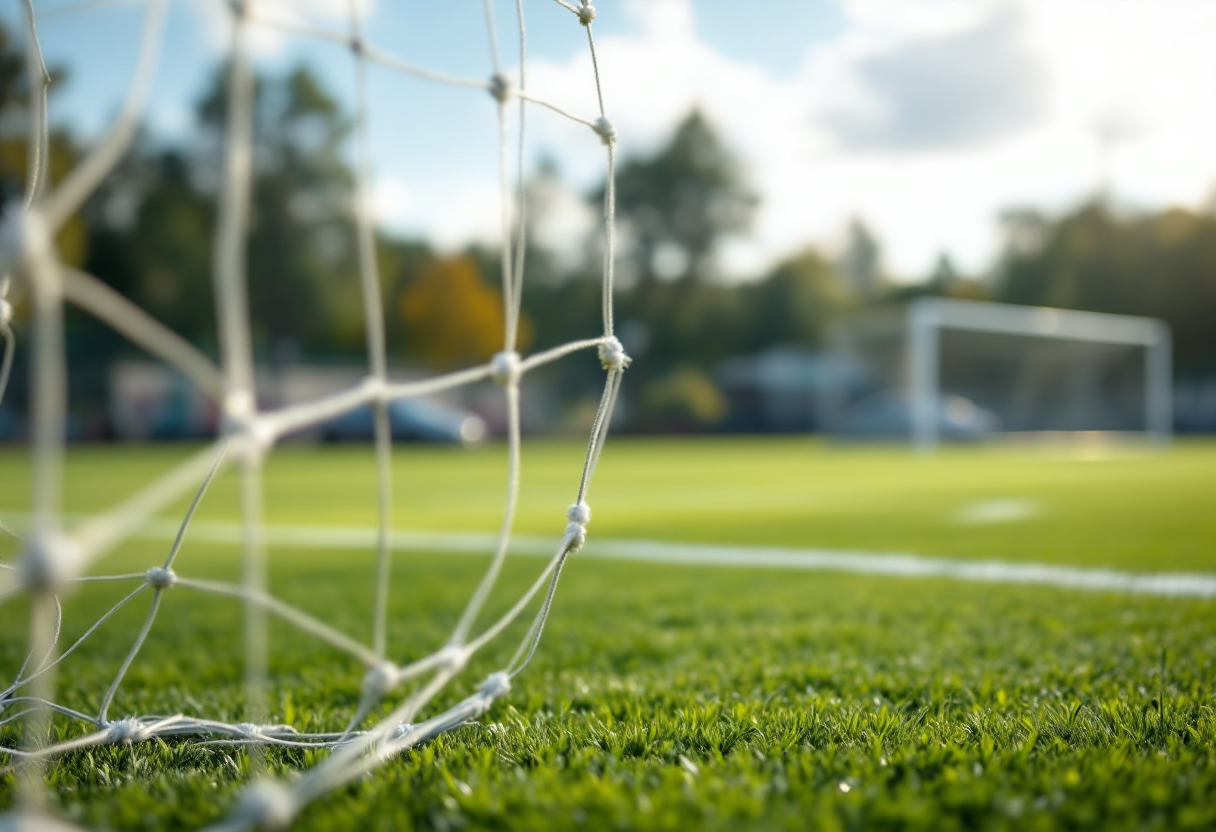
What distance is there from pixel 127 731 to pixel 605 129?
1344 mm

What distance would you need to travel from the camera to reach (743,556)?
452 cm

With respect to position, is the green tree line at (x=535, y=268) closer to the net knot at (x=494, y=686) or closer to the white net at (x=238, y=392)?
the white net at (x=238, y=392)

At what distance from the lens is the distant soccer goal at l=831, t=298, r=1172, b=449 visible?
2538 centimetres

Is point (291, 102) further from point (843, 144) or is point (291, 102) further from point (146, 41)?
point (146, 41)

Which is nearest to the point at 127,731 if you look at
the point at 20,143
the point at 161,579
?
the point at 161,579

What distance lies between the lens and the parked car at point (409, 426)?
2317cm

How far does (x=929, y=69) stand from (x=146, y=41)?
26.7 m

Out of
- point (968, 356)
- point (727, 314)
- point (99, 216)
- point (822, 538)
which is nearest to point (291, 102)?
point (99, 216)

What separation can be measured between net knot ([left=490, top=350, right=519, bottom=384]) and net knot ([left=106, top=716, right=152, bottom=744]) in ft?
2.88

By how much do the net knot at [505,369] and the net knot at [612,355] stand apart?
0.27m

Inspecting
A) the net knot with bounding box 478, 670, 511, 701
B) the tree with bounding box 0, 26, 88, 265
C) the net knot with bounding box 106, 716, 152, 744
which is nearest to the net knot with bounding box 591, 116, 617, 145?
the net knot with bounding box 478, 670, 511, 701

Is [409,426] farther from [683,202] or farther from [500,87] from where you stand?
[500,87]

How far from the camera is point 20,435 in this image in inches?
879

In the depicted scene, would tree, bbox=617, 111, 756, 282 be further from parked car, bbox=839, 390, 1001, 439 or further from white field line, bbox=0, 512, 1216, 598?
white field line, bbox=0, 512, 1216, 598
